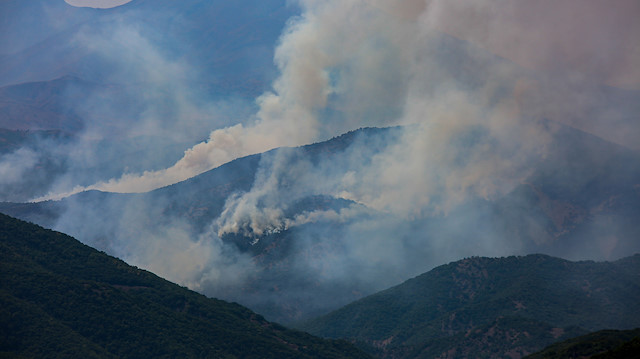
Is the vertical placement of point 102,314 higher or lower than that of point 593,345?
higher

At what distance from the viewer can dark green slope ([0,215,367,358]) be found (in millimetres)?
97938

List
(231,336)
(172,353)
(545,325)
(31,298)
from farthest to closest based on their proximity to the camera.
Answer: (545,325) < (231,336) < (172,353) < (31,298)

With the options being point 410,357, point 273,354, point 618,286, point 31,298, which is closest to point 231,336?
point 273,354

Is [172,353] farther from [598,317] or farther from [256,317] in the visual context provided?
[598,317]

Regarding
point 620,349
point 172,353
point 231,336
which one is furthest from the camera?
point 231,336

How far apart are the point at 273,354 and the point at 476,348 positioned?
61.3m

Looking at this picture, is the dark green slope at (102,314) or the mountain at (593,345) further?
the mountain at (593,345)

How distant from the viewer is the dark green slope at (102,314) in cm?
9794

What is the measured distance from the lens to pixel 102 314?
111 meters

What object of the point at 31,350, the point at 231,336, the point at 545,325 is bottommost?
the point at 31,350

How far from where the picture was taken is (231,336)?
5007 inches

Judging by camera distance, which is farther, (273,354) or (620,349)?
(273,354)

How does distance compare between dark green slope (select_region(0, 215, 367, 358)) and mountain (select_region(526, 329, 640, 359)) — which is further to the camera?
mountain (select_region(526, 329, 640, 359))

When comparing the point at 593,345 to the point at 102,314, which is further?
the point at 102,314
